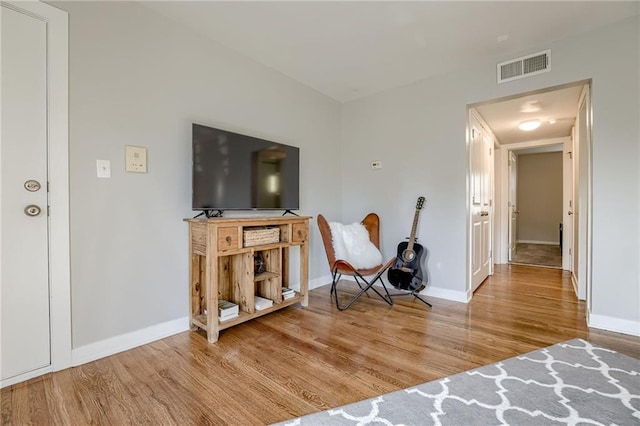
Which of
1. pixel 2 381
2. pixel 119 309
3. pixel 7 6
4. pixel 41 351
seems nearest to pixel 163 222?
pixel 119 309

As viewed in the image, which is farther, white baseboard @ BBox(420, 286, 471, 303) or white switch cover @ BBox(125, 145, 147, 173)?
white baseboard @ BBox(420, 286, 471, 303)

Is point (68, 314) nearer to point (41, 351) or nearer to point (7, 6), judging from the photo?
point (41, 351)

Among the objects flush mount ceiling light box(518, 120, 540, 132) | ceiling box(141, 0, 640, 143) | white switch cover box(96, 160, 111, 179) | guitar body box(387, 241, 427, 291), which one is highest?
ceiling box(141, 0, 640, 143)

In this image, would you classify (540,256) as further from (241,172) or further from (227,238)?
(227,238)

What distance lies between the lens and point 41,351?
5.47 ft

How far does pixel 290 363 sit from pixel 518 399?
4.02 ft

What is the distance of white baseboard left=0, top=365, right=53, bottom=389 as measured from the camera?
1556mm

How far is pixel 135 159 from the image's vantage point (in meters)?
2.01

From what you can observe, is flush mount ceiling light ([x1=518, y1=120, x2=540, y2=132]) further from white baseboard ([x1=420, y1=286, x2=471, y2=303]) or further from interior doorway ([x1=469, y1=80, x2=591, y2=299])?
white baseboard ([x1=420, y1=286, x2=471, y2=303])

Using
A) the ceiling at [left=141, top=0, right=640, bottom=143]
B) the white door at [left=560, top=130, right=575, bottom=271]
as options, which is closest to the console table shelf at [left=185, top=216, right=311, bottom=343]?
the ceiling at [left=141, top=0, right=640, bottom=143]

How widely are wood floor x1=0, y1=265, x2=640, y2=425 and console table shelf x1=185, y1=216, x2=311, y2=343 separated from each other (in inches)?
5.1

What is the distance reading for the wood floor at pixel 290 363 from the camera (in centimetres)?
138

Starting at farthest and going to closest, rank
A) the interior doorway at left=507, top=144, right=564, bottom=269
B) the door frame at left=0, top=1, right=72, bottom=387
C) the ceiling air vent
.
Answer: the interior doorway at left=507, top=144, right=564, bottom=269
the ceiling air vent
the door frame at left=0, top=1, right=72, bottom=387

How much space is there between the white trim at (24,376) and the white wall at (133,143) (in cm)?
17
